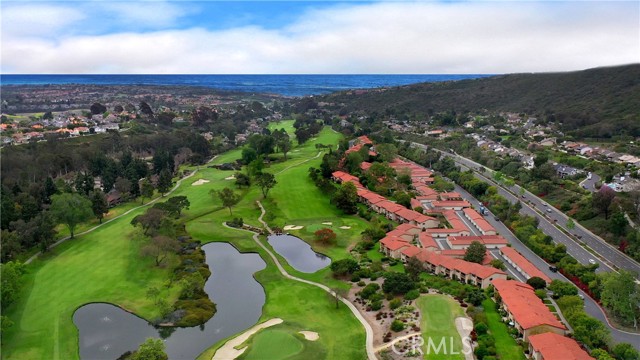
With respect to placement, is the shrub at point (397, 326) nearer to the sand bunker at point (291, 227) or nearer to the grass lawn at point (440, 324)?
the grass lawn at point (440, 324)

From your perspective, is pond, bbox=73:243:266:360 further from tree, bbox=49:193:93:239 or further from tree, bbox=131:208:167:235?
tree, bbox=49:193:93:239

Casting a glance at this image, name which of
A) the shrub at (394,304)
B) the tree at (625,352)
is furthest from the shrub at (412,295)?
the tree at (625,352)

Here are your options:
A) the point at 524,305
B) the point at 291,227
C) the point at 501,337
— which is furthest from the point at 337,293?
the point at 291,227

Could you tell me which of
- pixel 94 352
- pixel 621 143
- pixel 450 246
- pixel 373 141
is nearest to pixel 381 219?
pixel 450 246

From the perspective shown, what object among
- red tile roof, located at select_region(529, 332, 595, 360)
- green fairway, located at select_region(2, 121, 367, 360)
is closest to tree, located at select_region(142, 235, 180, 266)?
green fairway, located at select_region(2, 121, 367, 360)

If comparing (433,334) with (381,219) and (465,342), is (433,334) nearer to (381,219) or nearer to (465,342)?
(465,342)

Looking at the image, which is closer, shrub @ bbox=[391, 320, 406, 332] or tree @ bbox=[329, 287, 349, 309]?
shrub @ bbox=[391, 320, 406, 332]
